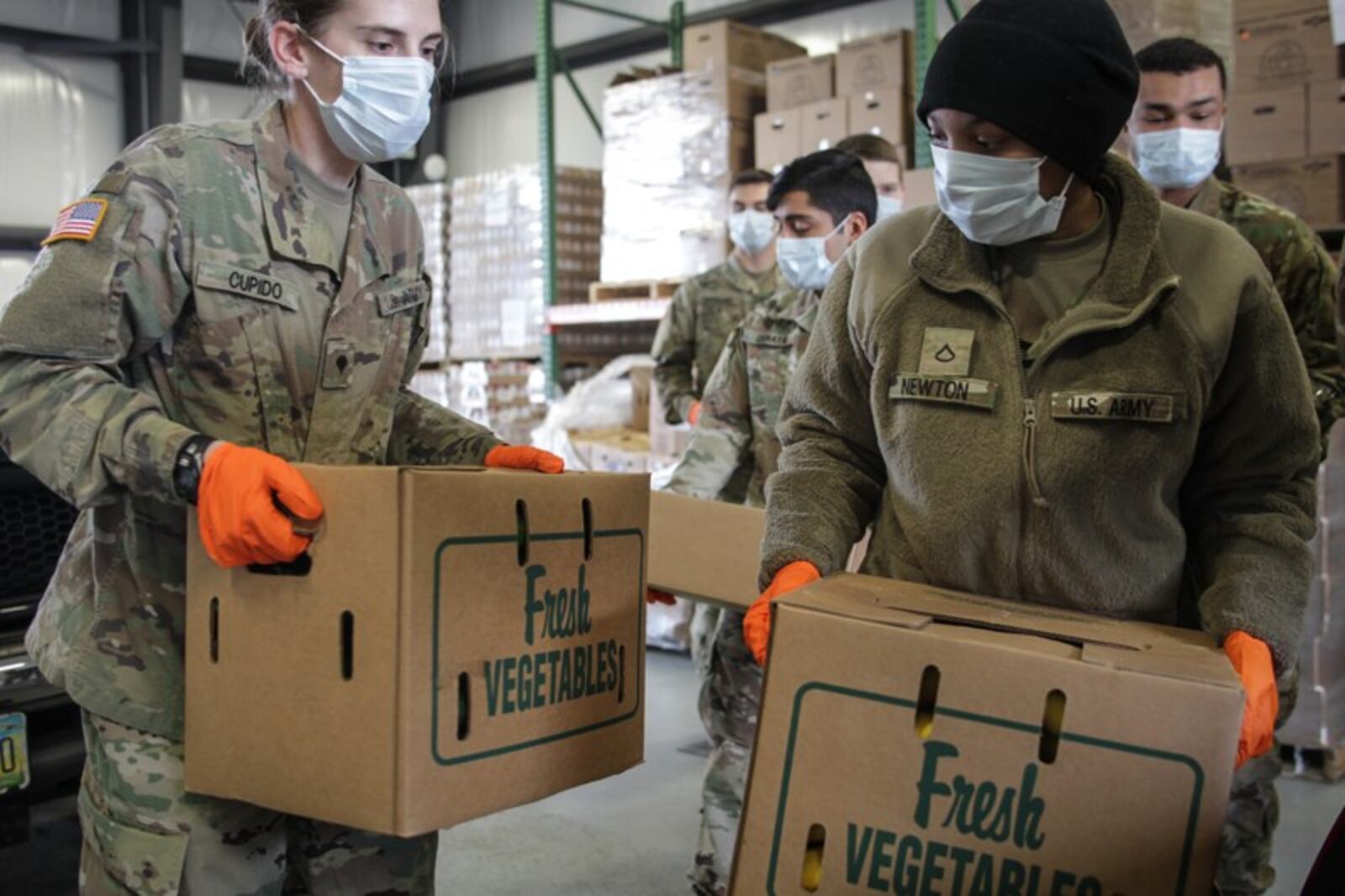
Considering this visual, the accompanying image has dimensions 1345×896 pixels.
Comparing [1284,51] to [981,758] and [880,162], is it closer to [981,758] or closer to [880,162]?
[880,162]

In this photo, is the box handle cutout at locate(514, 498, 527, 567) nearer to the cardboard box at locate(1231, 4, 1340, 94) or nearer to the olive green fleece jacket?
the olive green fleece jacket

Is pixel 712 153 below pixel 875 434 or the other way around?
the other way around

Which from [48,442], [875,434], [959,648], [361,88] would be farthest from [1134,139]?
[48,442]

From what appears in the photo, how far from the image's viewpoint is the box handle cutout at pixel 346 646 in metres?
1.39

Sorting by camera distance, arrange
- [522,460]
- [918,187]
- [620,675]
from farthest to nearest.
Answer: [918,187], [522,460], [620,675]

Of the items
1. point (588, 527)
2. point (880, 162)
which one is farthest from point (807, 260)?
point (588, 527)

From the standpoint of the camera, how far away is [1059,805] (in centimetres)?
111

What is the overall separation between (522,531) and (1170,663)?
692 millimetres

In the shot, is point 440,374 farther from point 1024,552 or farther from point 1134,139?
point 1024,552

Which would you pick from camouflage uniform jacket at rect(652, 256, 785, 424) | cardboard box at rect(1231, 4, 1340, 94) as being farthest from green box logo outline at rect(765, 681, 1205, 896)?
camouflage uniform jacket at rect(652, 256, 785, 424)

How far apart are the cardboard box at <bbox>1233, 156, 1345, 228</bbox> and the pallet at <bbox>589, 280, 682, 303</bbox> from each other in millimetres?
2804

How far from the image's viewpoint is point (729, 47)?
614 centimetres

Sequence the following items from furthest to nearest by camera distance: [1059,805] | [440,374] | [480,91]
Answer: [480,91], [440,374], [1059,805]

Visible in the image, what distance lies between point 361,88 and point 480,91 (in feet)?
32.0
